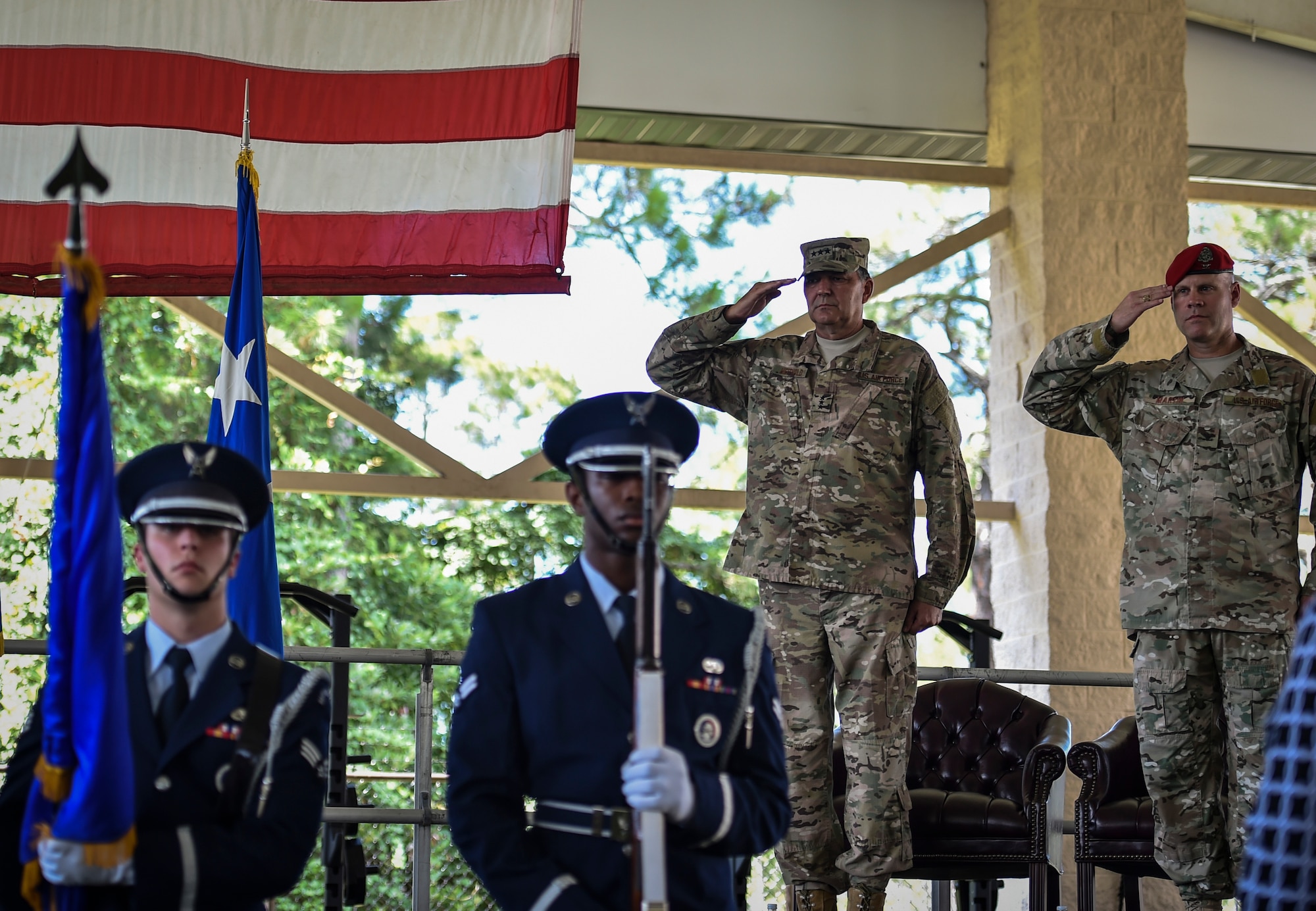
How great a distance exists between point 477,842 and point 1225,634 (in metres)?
2.34

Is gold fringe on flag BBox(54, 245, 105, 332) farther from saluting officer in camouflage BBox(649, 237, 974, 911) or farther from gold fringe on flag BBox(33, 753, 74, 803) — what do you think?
saluting officer in camouflage BBox(649, 237, 974, 911)

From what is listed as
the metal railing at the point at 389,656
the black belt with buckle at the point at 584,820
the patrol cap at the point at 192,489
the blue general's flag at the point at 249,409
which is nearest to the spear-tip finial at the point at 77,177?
the patrol cap at the point at 192,489

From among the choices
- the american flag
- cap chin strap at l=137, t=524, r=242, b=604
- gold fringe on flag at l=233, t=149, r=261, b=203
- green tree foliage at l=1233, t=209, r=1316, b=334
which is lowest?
cap chin strap at l=137, t=524, r=242, b=604

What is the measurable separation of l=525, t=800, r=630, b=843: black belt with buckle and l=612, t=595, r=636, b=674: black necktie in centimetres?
23

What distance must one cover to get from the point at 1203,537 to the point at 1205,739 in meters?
0.53

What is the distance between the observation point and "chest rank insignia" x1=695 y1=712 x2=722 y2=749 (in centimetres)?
250

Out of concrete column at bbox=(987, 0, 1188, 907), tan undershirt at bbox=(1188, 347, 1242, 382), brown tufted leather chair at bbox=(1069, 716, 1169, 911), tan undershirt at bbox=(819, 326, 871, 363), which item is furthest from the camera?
concrete column at bbox=(987, 0, 1188, 907)

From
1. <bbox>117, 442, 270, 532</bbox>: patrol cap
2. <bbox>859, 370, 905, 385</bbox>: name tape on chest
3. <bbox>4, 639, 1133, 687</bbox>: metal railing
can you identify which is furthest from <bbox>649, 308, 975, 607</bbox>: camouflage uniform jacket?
<bbox>117, 442, 270, 532</bbox>: patrol cap

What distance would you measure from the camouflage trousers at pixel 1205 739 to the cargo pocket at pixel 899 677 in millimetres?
593

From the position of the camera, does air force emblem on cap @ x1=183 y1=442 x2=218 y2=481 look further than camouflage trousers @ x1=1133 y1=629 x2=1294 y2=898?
No

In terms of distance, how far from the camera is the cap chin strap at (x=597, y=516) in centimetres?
247

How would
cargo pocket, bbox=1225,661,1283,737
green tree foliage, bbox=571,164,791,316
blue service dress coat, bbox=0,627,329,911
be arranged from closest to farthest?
blue service dress coat, bbox=0,627,329,911 < cargo pocket, bbox=1225,661,1283,737 < green tree foliage, bbox=571,164,791,316

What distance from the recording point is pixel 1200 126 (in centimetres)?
803

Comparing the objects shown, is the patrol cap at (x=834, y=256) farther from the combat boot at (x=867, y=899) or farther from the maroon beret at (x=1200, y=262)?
the combat boot at (x=867, y=899)
